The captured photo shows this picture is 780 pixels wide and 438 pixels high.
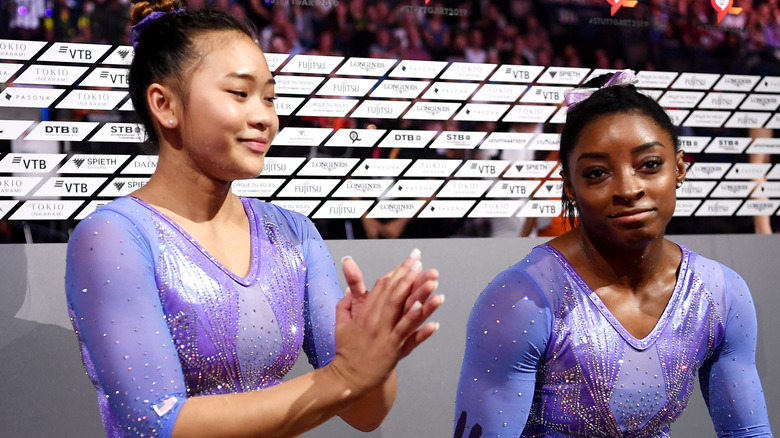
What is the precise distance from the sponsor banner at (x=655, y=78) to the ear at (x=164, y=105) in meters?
1.93

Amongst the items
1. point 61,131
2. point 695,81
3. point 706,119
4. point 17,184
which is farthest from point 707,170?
point 17,184

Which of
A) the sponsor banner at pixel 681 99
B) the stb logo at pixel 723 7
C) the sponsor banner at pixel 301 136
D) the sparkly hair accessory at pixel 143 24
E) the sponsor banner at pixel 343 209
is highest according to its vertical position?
the stb logo at pixel 723 7

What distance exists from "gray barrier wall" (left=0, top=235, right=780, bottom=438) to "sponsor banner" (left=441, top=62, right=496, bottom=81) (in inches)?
21.0

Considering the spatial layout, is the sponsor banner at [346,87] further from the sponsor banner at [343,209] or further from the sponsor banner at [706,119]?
the sponsor banner at [706,119]

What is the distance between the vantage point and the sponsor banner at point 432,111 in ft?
8.09

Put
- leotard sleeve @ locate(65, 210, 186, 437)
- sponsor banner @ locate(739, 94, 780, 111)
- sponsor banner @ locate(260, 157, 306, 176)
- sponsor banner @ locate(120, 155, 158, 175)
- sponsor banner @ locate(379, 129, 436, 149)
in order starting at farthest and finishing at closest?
sponsor banner @ locate(739, 94, 780, 111), sponsor banner @ locate(379, 129, 436, 149), sponsor banner @ locate(260, 157, 306, 176), sponsor banner @ locate(120, 155, 158, 175), leotard sleeve @ locate(65, 210, 186, 437)

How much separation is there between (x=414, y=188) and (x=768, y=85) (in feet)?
4.73

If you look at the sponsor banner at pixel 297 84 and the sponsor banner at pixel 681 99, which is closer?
the sponsor banner at pixel 297 84

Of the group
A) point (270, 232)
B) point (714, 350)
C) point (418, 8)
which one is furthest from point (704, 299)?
point (418, 8)

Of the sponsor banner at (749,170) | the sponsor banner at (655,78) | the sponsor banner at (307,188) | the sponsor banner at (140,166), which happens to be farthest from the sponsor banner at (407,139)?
the sponsor banner at (749,170)

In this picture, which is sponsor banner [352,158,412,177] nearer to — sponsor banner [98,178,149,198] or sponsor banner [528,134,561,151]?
sponsor banner [528,134,561,151]

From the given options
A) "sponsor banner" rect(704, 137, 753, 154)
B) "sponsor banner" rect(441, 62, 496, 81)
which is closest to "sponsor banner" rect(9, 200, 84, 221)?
Result: "sponsor banner" rect(441, 62, 496, 81)

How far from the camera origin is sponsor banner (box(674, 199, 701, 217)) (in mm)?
2742

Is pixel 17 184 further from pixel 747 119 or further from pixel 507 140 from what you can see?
pixel 747 119
